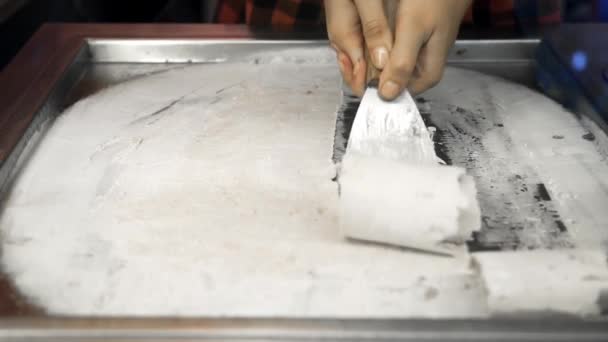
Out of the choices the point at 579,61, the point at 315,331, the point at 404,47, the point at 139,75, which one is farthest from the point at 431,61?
the point at 139,75

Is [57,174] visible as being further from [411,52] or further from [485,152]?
[485,152]

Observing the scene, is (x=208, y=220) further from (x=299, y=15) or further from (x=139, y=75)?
(x=299, y=15)

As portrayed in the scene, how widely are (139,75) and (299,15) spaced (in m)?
0.44

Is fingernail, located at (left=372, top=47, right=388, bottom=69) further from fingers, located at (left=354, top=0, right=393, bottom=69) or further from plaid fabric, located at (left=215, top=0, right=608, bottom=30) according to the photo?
plaid fabric, located at (left=215, top=0, right=608, bottom=30)

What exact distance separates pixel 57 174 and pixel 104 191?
0.10 m

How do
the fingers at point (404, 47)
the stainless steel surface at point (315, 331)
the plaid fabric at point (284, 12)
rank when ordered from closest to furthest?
1. the stainless steel surface at point (315, 331)
2. the fingers at point (404, 47)
3. the plaid fabric at point (284, 12)

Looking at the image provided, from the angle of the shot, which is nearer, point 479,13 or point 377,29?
point 377,29

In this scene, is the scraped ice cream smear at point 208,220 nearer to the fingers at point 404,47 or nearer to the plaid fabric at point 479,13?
the fingers at point 404,47

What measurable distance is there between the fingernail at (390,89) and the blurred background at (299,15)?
0.42 meters

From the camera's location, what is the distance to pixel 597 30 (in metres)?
1.28

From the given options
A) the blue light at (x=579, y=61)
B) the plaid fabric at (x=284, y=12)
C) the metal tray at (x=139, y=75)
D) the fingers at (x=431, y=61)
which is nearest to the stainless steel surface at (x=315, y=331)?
the metal tray at (x=139, y=75)

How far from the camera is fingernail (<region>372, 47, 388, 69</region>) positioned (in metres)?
0.91

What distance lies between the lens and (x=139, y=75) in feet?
4.04

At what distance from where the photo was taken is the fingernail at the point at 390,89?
2.96 feet
